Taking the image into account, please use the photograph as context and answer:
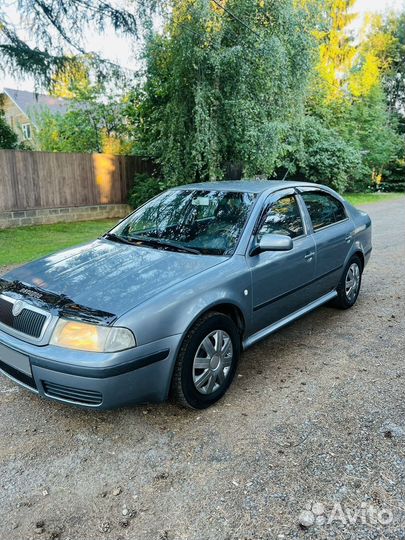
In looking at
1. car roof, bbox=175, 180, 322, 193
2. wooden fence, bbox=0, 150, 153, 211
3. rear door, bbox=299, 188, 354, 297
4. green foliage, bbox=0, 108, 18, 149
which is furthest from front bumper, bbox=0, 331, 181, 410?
green foliage, bbox=0, 108, 18, 149

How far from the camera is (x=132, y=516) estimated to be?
2.10m

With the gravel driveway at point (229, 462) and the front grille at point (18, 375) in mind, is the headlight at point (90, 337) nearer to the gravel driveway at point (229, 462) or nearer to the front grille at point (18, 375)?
the front grille at point (18, 375)

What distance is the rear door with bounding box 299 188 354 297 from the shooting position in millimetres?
4215

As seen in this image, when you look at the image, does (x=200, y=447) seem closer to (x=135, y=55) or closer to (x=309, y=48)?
(x=135, y=55)

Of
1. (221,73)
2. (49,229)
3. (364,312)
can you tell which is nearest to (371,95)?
(221,73)

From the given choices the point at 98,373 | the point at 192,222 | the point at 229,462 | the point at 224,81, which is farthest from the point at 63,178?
the point at 229,462

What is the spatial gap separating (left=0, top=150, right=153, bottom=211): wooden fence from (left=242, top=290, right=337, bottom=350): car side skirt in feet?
29.3

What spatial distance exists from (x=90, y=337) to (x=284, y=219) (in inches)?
84.1

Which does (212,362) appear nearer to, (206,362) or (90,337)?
(206,362)

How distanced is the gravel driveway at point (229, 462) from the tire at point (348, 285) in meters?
1.22

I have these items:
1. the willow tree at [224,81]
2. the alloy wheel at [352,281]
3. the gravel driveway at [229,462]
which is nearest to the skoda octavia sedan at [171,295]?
the gravel driveway at [229,462]

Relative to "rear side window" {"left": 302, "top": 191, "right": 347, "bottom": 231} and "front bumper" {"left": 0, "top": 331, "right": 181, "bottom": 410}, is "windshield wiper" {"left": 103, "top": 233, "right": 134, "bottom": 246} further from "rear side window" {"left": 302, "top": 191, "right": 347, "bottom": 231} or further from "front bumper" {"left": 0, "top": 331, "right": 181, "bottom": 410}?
"rear side window" {"left": 302, "top": 191, "right": 347, "bottom": 231}

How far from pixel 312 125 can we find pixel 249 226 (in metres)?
16.5

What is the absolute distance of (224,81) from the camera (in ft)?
36.0
